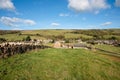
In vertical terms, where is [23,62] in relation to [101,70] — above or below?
above

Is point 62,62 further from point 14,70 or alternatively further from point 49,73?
point 14,70

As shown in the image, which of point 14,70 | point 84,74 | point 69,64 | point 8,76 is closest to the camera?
point 8,76

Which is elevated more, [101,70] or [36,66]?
[36,66]

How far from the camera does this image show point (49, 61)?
16141 mm

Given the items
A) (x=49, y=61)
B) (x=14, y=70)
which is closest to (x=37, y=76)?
(x=14, y=70)

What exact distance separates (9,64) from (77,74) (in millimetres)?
7407

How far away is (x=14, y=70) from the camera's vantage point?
13172mm

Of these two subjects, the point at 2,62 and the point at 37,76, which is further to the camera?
the point at 2,62

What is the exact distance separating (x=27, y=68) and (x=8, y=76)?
2.11 metres

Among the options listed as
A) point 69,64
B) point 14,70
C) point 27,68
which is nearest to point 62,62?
point 69,64

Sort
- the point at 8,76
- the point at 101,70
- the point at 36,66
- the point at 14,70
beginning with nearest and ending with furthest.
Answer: the point at 8,76 → the point at 14,70 → the point at 36,66 → the point at 101,70

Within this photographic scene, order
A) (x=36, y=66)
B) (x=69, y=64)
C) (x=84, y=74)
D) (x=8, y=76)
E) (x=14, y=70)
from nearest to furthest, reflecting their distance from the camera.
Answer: (x=8, y=76) < (x=14, y=70) < (x=36, y=66) < (x=84, y=74) < (x=69, y=64)

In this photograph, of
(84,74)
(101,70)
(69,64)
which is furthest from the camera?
(101,70)

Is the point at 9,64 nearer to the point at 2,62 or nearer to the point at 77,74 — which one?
the point at 2,62
